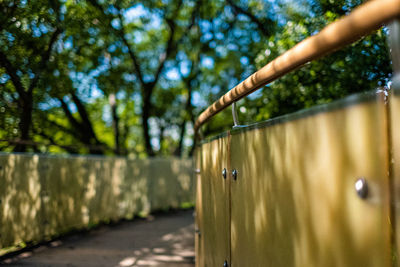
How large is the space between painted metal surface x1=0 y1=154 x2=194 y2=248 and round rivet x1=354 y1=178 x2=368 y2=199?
625 cm

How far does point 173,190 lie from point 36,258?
768 centimetres

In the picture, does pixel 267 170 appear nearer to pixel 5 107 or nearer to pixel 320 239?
pixel 320 239

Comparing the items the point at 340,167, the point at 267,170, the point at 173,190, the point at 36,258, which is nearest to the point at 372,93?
the point at 340,167

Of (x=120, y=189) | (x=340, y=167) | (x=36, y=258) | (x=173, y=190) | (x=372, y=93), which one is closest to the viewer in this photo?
(x=372, y=93)

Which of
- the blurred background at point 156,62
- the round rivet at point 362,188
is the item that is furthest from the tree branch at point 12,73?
the round rivet at point 362,188

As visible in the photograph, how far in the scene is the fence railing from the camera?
3.33 ft

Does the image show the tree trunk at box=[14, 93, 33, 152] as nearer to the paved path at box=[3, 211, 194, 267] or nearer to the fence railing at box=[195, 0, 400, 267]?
the paved path at box=[3, 211, 194, 267]

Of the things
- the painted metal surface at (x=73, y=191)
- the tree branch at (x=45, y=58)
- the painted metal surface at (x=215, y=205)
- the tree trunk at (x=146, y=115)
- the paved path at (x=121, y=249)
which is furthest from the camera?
the tree trunk at (x=146, y=115)

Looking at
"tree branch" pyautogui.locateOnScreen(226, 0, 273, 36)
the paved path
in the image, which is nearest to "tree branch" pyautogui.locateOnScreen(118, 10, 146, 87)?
"tree branch" pyautogui.locateOnScreen(226, 0, 273, 36)

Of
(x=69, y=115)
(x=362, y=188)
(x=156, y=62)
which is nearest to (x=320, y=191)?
(x=362, y=188)

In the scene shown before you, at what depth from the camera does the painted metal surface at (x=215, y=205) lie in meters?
2.61

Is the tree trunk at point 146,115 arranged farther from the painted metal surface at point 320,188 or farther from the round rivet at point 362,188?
the round rivet at point 362,188

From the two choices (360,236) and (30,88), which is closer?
(360,236)

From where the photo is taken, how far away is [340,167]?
1.18 metres
